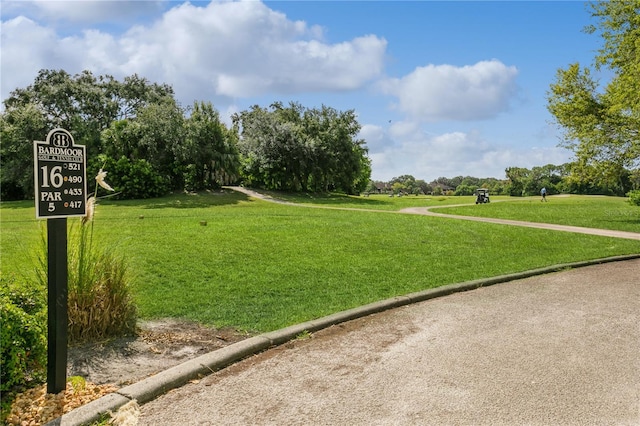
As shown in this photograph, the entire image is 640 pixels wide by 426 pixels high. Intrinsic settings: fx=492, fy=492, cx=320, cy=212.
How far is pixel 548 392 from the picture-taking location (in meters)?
3.82

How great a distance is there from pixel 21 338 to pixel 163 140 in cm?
3354

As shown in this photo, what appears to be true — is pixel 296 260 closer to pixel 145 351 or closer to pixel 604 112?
pixel 145 351

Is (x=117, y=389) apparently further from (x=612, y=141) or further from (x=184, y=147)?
(x=184, y=147)

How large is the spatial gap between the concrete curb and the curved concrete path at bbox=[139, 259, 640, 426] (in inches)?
4.0

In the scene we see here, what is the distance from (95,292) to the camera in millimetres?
4949

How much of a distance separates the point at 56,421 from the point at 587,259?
33.3 ft

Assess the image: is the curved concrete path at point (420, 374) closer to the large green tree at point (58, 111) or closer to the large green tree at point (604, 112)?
the large green tree at point (604, 112)

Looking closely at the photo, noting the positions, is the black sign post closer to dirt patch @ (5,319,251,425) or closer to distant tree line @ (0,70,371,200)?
dirt patch @ (5,319,251,425)

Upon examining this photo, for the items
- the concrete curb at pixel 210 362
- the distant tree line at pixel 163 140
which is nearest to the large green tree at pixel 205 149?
the distant tree line at pixel 163 140

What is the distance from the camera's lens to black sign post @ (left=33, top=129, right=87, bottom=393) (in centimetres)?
368

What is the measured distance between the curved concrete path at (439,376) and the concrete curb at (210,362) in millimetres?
101

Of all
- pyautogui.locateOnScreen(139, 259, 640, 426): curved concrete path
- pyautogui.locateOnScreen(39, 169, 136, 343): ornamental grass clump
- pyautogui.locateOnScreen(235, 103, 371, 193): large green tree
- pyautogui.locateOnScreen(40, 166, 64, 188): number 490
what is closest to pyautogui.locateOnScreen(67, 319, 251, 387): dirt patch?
pyautogui.locateOnScreen(39, 169, 136, 343): ornamental grass clump

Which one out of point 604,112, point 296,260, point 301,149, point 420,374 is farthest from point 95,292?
point 301,149

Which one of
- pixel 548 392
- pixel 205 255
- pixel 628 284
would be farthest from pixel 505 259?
pixel 548 392
